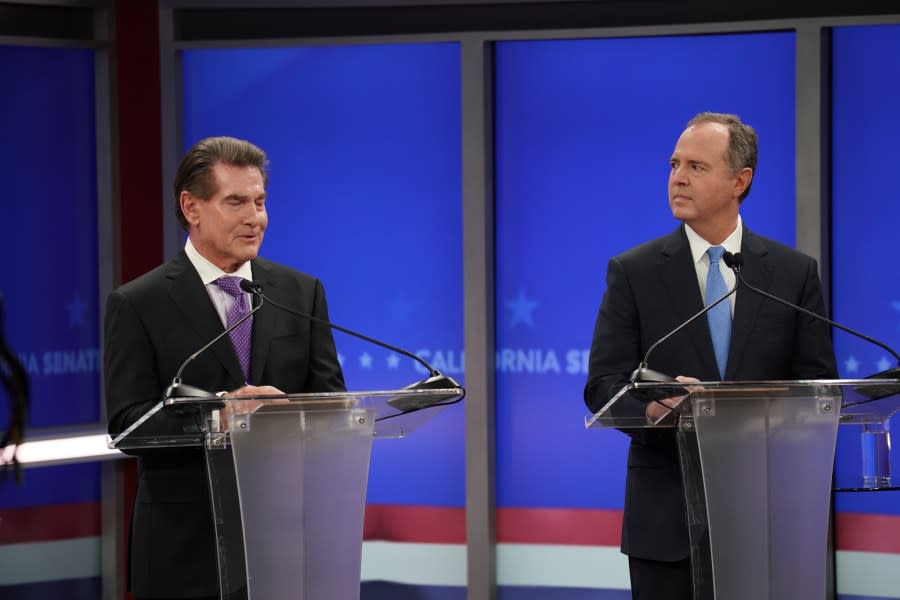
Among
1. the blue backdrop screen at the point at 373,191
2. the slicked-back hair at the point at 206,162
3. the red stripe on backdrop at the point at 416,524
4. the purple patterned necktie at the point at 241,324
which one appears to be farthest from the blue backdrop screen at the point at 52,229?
the purple patterned necktie at the point at 241,324

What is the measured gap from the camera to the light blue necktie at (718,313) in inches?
120

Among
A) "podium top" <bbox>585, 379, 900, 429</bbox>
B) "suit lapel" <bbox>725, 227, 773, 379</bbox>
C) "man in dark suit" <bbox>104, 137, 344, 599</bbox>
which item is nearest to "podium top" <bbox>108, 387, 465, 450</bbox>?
"man in dark suit" <bbox>104, 137, 344, 599</bbox>

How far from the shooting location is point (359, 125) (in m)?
5.22

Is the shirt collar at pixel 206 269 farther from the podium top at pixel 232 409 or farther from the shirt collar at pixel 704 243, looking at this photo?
the shirt collar at pixel 704 243

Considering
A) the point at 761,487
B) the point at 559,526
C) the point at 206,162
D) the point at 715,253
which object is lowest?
the point at 559,526

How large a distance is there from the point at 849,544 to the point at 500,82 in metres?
A: 2.37

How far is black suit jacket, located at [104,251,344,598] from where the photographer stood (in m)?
2.69

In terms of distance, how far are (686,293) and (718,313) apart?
9 centimetres

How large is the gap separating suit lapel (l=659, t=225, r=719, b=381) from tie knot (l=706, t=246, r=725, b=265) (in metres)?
0.05

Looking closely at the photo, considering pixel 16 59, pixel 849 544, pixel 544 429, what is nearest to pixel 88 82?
pixel 16 59

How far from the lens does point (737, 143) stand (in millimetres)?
3293

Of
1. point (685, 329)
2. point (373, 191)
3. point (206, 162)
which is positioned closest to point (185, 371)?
point (206, 162)

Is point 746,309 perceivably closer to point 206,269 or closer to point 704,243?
point 704,243

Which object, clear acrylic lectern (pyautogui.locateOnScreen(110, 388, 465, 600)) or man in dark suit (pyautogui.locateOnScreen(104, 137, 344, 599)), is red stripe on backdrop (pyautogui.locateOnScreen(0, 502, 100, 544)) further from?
clear acrylic lectern (pyautogui.locateOnScreen(110, 388, 465, 600))
